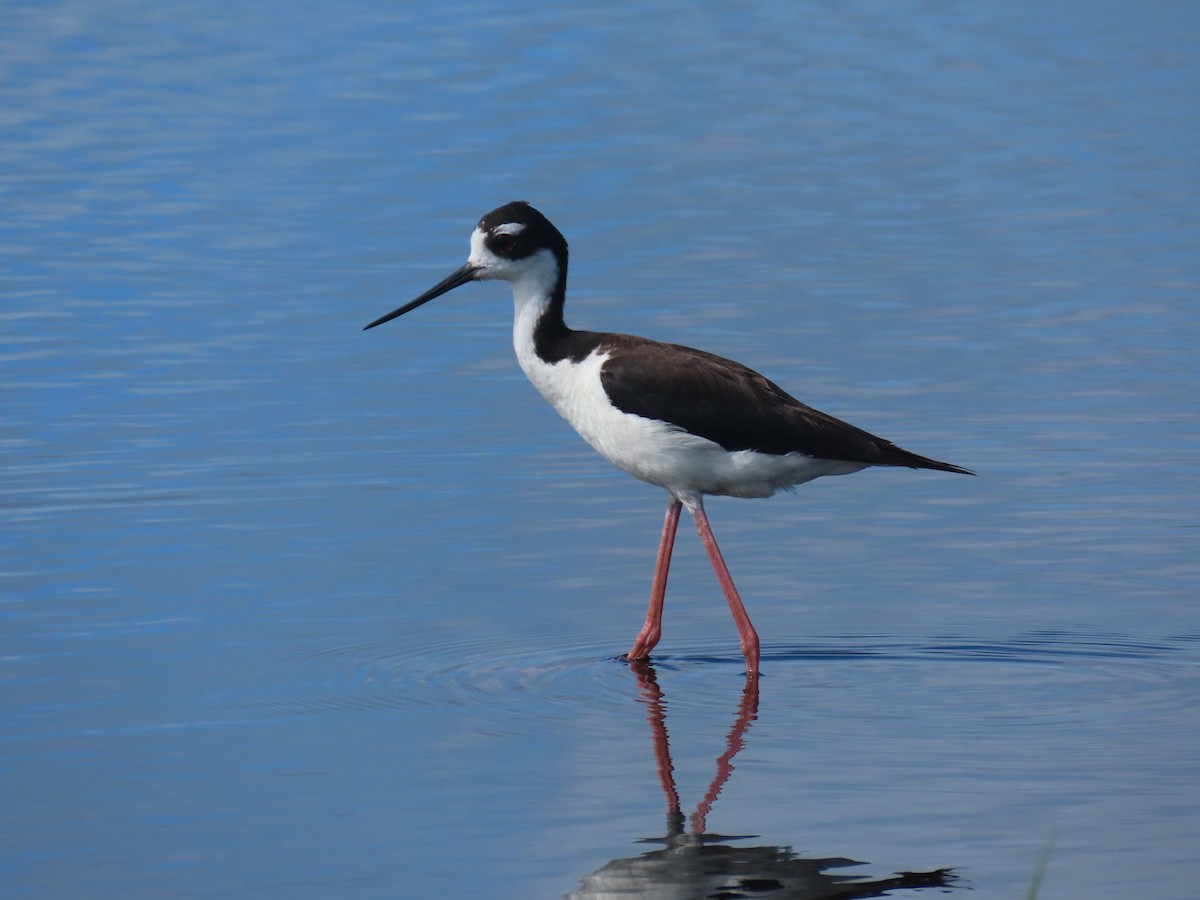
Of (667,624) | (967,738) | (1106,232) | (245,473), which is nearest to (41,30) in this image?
(1106,232)

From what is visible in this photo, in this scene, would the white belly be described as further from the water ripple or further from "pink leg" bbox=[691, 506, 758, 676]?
the water ripple

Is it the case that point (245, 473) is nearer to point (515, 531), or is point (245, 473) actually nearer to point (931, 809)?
point (515, 531)

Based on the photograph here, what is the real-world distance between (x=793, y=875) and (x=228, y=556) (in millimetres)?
4457

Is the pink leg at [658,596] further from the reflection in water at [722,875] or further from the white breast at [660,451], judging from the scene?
the reflection in water at [722,875]

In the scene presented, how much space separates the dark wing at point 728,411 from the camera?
8.79 m

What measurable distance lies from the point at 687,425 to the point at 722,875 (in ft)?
9.15

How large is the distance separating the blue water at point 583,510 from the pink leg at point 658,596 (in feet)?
0.40

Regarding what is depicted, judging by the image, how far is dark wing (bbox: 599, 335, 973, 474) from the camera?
8789mm

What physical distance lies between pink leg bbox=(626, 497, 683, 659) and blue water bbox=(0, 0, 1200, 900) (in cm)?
12

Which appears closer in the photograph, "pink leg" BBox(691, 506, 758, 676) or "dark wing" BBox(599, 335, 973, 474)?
"pink leg" BBox(691, 506, 758, 676)

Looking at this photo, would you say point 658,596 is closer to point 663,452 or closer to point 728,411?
point 663,452

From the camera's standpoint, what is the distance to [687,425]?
28.8 feet

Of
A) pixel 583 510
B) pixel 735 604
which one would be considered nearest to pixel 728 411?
pixel 735 604

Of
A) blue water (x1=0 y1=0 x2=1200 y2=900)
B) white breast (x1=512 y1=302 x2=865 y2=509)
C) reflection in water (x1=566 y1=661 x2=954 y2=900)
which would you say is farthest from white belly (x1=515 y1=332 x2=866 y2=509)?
reflection in water (x1=566 y1=661 x2=954 y2=900)
